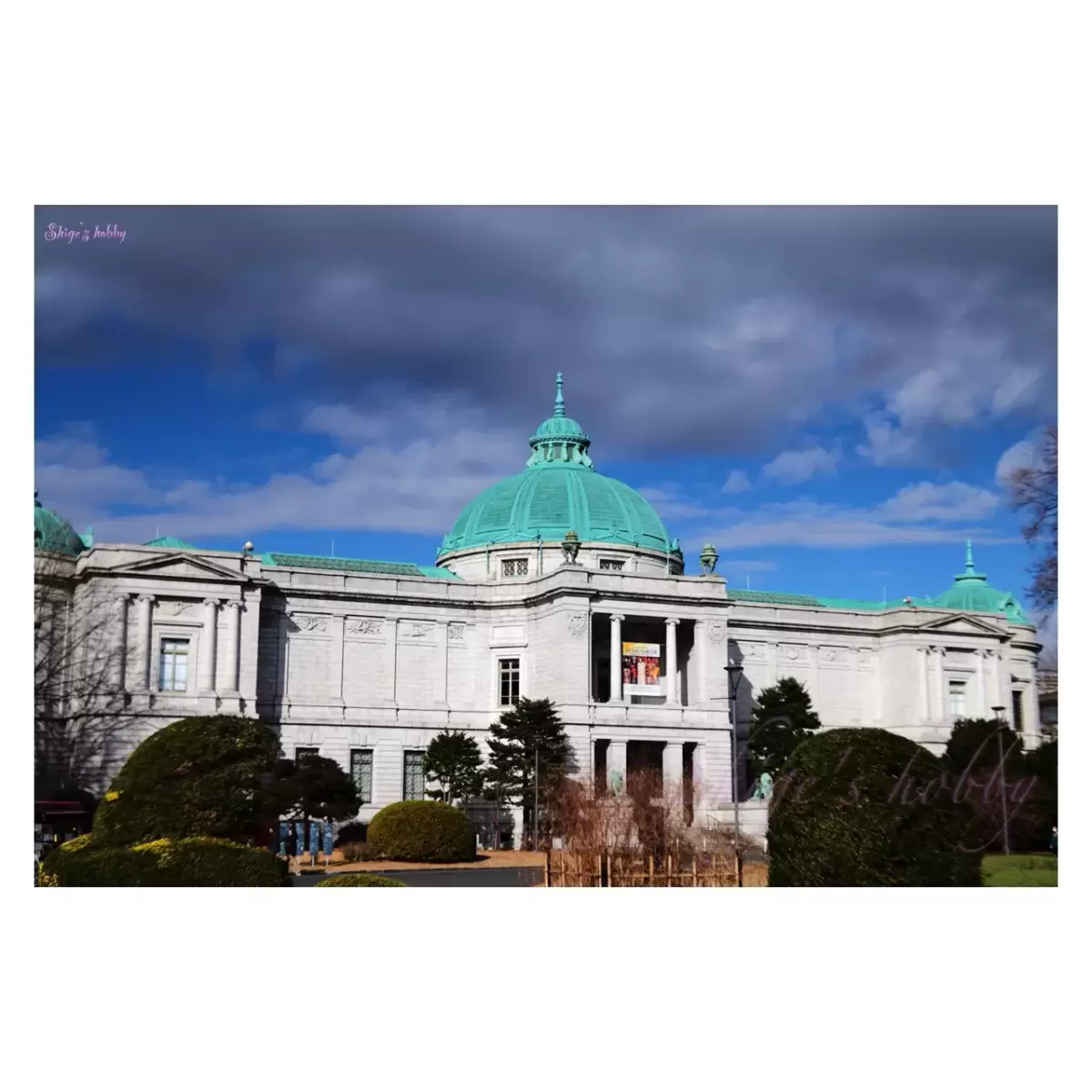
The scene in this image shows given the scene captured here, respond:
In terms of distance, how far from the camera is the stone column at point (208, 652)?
194ft

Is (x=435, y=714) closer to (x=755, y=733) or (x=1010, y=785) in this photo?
(x=755, y=733)

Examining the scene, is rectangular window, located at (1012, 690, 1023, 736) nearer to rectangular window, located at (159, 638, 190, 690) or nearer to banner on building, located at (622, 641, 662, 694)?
banner on building, located at (622, 641, 662, 694)

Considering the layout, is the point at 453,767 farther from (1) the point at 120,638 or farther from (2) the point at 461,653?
(1) the point at 120,638

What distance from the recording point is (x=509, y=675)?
222ft

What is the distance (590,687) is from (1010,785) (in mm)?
24230

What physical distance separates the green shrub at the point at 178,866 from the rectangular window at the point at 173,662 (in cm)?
3107

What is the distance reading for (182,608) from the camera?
59781 mm

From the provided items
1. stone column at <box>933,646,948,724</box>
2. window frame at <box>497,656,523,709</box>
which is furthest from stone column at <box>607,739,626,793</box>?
stone column at <box>933,646,948,724</box>

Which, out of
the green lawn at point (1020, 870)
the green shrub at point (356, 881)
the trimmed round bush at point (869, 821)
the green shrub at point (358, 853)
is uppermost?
the trimmed round bush at point (869, 821)

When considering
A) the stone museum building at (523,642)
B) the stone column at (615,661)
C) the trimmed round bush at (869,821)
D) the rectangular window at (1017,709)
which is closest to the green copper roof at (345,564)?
the stone museum building at (523,642)

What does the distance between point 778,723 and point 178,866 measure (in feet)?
138

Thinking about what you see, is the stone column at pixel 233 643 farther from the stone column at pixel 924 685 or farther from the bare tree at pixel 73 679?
the stone column at pixel 924 685

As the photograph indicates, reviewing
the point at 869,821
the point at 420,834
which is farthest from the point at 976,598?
the point at 869,821
